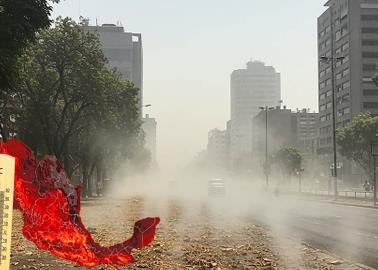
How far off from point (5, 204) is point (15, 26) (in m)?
10.2

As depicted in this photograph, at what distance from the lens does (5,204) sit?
3951mm

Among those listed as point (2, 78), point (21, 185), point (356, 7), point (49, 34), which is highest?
point (356, 7)

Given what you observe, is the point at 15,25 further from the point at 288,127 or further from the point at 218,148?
the point at 218,148

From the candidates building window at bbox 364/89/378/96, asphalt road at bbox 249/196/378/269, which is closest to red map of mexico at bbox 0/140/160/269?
asphalt road at bbox 249/196/378/269

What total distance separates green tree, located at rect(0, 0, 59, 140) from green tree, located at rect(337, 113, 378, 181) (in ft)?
191

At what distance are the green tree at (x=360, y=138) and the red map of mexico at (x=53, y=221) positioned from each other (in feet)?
211

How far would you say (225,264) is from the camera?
10.6m

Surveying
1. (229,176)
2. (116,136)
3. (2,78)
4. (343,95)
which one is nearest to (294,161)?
(229,176)

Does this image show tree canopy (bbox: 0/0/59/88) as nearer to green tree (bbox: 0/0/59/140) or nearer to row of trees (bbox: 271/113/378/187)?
green tree (bbox: 0/0/59/140)

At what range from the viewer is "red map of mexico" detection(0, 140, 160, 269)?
18.5ft

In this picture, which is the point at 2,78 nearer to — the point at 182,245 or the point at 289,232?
the point at 182,245

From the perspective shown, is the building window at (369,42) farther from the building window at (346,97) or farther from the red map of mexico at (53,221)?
the red map of mexico at (53,221)

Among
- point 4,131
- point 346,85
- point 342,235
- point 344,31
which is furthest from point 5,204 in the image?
point 344,31

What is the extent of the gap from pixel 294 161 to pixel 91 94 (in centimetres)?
6656
